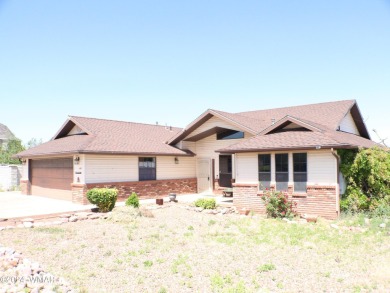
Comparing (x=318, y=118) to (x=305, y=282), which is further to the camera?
(x=318, y=118)

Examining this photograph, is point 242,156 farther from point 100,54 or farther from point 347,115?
point 347,115

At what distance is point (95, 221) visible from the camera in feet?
38.9

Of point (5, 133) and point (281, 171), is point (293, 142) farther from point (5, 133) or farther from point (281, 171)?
point (5, 133)

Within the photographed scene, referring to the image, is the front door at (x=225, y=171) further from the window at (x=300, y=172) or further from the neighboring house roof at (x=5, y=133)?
the neighboring house roof at (x=5, y=133)

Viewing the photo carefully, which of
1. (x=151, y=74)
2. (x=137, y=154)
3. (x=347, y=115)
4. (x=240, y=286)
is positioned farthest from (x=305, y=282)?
(x=347, y=115)

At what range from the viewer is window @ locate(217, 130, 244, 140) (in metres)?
19.5

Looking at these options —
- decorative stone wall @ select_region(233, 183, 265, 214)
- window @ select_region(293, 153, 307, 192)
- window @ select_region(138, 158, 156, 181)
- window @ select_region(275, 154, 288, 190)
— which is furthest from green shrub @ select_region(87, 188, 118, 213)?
window @ select_region(293, 153, 307, 192)

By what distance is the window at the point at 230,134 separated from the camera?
19.5 meters

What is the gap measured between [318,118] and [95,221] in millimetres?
15267

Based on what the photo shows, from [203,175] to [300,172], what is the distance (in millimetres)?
9605

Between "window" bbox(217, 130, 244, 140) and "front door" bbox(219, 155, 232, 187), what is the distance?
4.21ft

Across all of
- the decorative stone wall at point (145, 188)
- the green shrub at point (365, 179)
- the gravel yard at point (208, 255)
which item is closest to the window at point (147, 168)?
the decorative stone wall at point (145, 188)

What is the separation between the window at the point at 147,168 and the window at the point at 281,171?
8.76 m

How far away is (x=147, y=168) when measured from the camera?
19328mm
